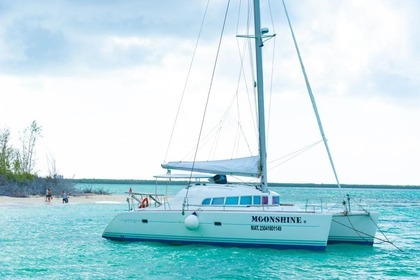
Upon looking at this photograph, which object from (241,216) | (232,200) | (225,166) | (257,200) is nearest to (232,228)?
(241,216)

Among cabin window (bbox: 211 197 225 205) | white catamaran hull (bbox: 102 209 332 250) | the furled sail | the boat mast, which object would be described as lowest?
white catamaran hull (bbox: 102 209 332 250)

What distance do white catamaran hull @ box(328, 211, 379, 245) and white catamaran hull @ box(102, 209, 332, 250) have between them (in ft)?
7.31

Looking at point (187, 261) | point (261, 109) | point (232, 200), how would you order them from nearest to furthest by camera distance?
1. point (187, 261)
2. point (232, 200)
3. point (261, 109)

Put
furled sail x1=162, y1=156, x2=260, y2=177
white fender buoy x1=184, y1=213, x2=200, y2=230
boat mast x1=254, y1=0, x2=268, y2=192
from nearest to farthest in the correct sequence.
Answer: white fender buoy x1=184, y1=213, x2=200, y2=230
boat mast x1=254, y1=0, x2=268, y2=192
furled sail x1=162, y1=156, x2=260, y2=177

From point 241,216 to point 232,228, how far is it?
0.62 meters

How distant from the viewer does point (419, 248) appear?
25375mm

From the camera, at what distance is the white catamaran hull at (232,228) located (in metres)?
20.6

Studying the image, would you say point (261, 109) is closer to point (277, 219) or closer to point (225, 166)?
point (225, 166)

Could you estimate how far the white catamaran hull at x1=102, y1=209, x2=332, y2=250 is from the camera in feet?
67.7

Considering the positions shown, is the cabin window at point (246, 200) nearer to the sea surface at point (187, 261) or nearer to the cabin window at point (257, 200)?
the cabin window at point (257, 200)

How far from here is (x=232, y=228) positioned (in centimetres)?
2123

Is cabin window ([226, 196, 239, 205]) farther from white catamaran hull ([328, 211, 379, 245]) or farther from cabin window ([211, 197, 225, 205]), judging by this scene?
white catamaran hull ([328, 211, 379, 245])

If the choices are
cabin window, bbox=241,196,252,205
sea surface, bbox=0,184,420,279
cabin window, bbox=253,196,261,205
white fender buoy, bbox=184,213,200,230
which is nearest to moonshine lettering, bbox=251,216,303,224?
sea surface, bbox=0,184,420,279

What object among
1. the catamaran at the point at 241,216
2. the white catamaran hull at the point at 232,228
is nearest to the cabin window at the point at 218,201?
the catamaran at the point at 241,216
